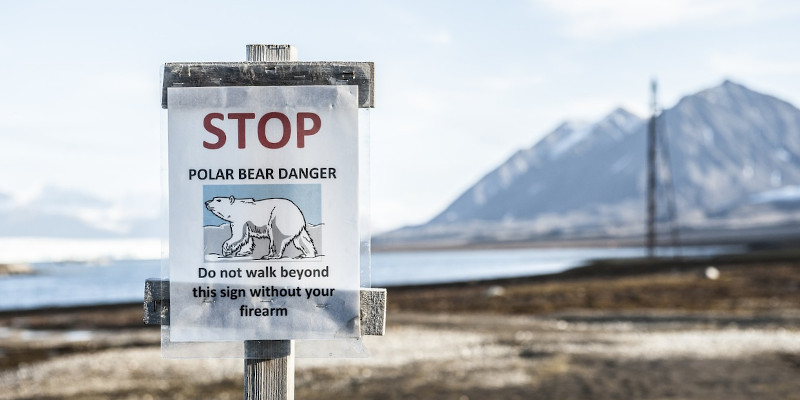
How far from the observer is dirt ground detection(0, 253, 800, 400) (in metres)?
13.6

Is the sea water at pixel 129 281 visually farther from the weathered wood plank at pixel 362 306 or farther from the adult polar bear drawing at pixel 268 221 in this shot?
the adult polar bear drawing at pixel 268 221

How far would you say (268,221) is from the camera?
10.7ft

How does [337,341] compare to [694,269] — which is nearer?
[337,341]

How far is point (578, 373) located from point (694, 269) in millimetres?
36620

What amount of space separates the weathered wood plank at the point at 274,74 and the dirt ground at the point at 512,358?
10124 millimetres

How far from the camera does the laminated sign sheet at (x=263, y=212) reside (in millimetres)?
3268

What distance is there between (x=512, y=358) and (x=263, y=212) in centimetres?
1392

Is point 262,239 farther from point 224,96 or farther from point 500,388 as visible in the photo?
point 500,388

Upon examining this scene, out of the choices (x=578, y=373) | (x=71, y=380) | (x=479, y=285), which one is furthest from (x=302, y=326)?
(x=479, y=285)

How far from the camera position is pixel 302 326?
10.8 ft

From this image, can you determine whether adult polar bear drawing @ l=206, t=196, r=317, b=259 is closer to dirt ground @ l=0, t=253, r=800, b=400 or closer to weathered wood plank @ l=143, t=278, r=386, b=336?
weathered wood plank @ l=143, t=278, r=386, b=336

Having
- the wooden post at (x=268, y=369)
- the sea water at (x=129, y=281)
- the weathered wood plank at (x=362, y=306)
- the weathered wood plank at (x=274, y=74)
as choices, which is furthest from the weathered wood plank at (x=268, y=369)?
the weathered wood plank at (x=274, y=74)

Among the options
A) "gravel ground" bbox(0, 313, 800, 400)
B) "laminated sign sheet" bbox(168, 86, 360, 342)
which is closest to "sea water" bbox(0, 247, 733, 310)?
"laminated sign sheet" bbox(168, 86, 360, 342)

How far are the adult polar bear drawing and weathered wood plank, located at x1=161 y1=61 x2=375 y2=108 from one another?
1.53 feet
